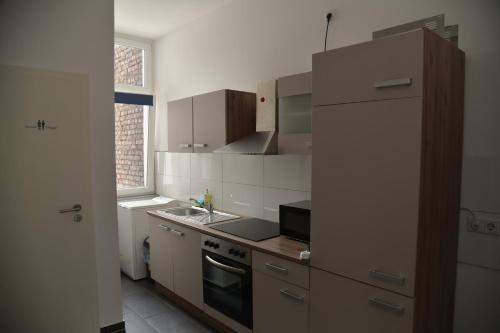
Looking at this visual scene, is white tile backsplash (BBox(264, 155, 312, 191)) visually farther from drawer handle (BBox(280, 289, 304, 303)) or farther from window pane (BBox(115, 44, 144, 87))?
window pane (BBox(115, 44, 144, 87))

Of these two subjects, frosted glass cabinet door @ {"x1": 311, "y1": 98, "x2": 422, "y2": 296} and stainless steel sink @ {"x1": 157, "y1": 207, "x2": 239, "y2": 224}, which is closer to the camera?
frosted glass cabinet door @ {"x1": 311, "y1": 98, "x2": 422, "y2": 296}

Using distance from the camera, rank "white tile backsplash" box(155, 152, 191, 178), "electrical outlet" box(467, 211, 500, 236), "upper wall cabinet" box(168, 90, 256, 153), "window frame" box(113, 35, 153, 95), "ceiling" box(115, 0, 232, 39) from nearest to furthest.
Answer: "electrical outlet" box(467, 211, 500, 236), "upper wall cabinet" box(168, 90, 256, 153), "ceiling" box(115, 0, 232, 39), "white tile backsplash" box(155, 152, 191, 178), "window frame" box(113, 35, 153, 95)

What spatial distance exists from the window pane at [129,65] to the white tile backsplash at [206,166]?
1539mm

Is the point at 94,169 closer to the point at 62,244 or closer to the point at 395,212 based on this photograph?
the point at 62,244

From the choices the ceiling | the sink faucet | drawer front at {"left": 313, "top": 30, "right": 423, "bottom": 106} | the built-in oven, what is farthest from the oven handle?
the ceiling

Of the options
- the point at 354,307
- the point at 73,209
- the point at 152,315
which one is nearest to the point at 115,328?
the point at 152,315

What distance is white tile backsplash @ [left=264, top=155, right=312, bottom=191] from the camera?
8.43 feet

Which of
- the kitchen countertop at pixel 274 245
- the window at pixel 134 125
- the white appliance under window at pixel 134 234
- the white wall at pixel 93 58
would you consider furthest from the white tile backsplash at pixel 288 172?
the window at pixel 134 125

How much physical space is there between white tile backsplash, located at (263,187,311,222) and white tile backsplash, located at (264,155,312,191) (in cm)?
4

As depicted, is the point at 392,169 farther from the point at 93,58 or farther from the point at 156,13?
the point at 156,13

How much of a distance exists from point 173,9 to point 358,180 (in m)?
2.80

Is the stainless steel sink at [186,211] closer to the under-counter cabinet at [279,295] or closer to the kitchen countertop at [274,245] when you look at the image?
the kitchen countertop at [274,245]

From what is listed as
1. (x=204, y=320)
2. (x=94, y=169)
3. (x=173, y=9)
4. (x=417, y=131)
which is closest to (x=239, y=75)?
(x=173, y=9)

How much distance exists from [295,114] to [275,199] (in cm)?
80
